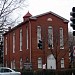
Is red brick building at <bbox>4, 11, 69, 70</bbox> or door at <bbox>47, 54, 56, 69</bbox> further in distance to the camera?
door at <bbox>47, 54, 56, 69</bbox>

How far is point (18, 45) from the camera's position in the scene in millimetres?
69938

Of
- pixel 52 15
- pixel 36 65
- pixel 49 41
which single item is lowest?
pixel 36 65

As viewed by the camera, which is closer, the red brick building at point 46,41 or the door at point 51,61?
the red brick building at point 46,41

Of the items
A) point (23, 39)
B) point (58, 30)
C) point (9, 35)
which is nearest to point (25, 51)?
point (23, 39)

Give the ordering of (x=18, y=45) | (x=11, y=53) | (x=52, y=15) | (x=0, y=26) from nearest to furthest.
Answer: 1. (x=0, y=26)
2. (x=52, y=15)
3. (x=18, y=45)
4. (x=11, y=53)

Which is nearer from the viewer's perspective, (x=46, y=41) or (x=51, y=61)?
(x=46, y=41)

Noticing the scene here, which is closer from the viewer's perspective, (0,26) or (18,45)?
(0,26)

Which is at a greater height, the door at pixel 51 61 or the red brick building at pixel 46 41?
the red brick building at pixel 46 41

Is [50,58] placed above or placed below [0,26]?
below

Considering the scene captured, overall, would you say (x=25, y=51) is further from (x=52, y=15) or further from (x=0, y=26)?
(x=0, y=26)

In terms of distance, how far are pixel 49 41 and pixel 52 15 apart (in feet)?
18.9

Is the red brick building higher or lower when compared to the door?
higher

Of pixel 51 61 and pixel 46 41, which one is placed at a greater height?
pixel 46 41

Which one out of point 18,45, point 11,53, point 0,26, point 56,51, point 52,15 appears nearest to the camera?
point 0,26
